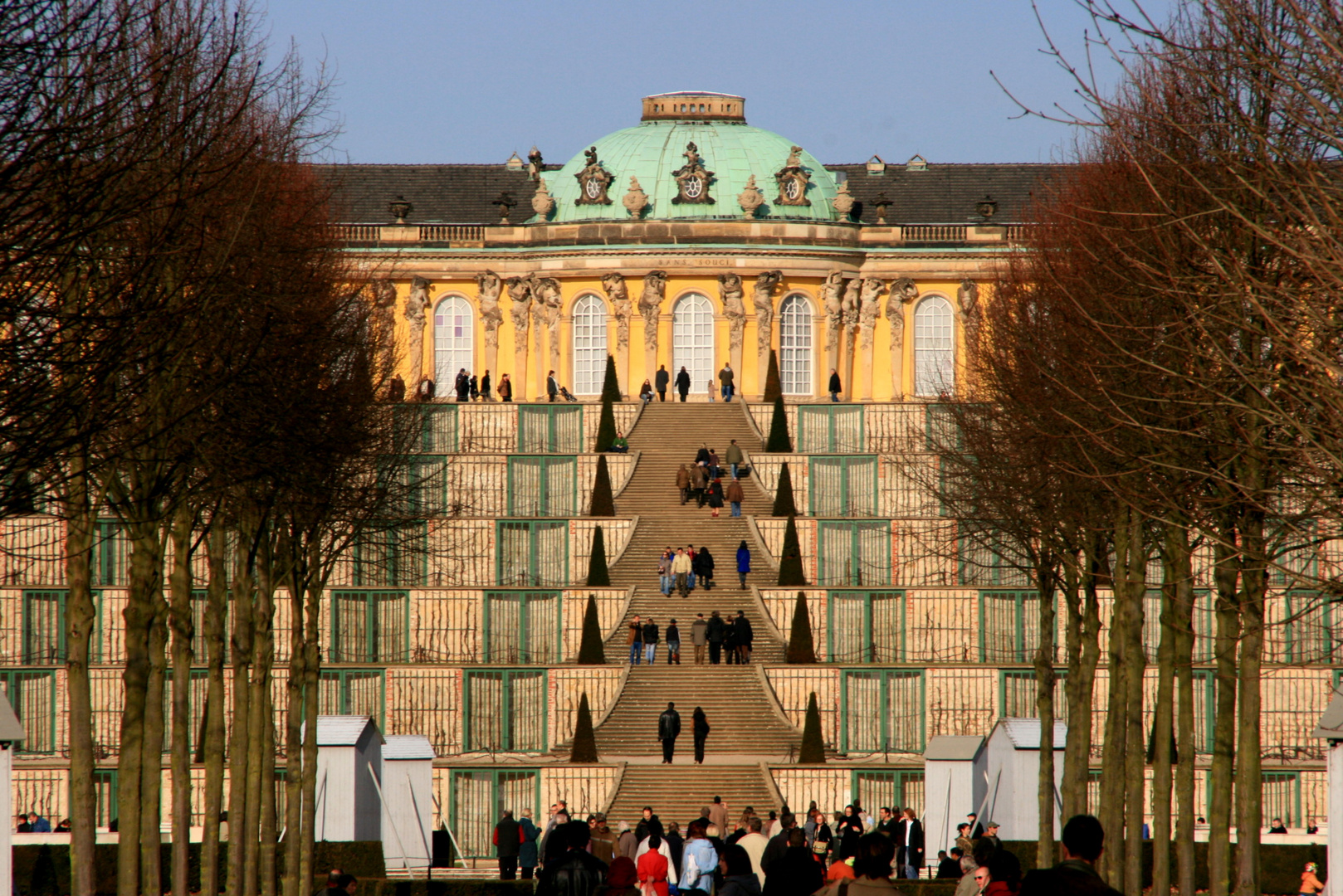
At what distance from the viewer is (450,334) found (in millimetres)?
74000

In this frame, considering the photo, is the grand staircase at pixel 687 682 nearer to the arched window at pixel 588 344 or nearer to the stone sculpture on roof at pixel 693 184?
the arched window at pixel 588 344

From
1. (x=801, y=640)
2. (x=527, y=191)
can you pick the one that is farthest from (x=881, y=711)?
(x=527, y=191)

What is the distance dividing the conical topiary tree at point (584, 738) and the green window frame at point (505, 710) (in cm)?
250

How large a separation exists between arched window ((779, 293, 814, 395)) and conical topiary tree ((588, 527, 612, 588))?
26983 millimetres

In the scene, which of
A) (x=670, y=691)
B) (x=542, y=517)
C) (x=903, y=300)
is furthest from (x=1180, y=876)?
(x=903, y=300)

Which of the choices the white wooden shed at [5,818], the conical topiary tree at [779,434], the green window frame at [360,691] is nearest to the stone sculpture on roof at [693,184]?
the conical topiary tree at [779,434]

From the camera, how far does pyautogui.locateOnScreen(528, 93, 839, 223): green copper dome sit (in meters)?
71.4

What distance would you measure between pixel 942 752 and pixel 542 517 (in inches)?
556

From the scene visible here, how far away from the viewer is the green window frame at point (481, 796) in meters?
39.2

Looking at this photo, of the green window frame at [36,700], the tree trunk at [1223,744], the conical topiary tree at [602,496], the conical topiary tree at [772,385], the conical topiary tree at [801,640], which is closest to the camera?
the tree trunk at [1223,744]

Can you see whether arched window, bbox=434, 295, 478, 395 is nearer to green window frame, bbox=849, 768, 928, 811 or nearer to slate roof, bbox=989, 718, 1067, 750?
green window frame, bbox=849, 768, 928, 811

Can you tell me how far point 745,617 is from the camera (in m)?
43.9

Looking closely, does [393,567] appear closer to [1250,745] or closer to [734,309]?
[1250,745]

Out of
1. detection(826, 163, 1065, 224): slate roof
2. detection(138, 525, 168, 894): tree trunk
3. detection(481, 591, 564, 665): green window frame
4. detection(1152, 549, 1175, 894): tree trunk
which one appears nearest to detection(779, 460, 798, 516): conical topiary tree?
Result: detection(481, 591, 564, 665): green window frame
